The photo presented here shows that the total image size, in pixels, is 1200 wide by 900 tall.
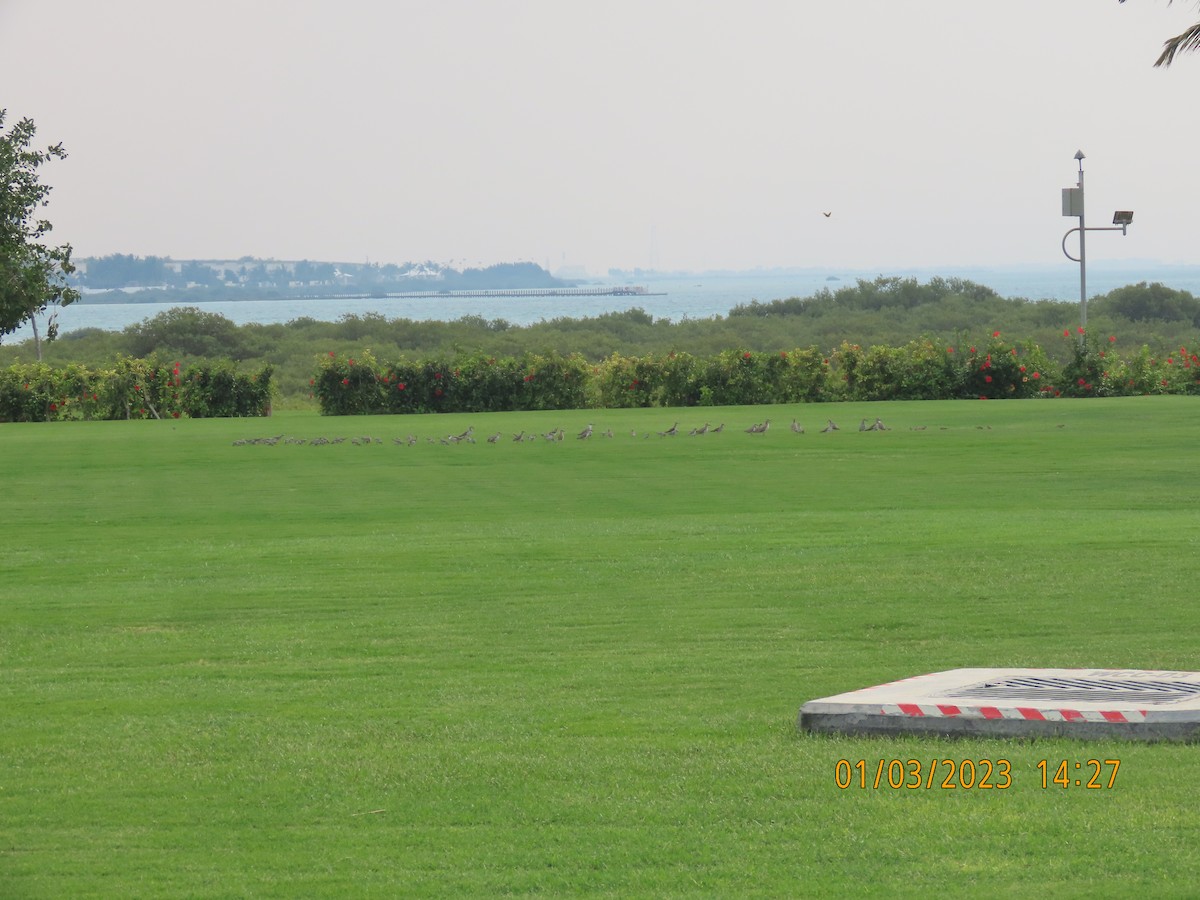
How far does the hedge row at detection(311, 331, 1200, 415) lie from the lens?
36469 millimetres

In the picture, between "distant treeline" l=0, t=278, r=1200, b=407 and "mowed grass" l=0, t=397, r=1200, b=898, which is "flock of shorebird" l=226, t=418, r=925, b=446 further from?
"distant treeline" l=0, t=278, r=1200, b=407

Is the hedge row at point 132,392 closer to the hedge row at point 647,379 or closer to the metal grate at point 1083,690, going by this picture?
the hedge row at point 647,379

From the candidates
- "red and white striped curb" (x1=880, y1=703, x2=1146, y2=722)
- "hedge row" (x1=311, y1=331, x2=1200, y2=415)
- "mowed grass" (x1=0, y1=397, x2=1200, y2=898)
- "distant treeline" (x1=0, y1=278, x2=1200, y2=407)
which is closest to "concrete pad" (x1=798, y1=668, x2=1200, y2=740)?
"red and white striped curb" (x1=880, y1=703, x2=1146, y2=722)

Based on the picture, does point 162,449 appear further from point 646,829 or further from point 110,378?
point 646,829

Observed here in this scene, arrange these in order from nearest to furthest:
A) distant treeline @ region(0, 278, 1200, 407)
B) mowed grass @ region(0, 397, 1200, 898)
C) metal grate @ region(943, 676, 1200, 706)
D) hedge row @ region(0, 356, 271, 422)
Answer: mowed grass @ region(0, 397, 1200, 898), metal grate @ region(943, 676, 1200, 706), hedge row @ region(0, 356, 271, 422), distant treeline @ region(0, 278, 1200, 407)

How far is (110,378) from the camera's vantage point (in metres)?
36.6

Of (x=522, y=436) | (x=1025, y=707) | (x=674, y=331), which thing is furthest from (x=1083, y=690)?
(x=674, y=331)

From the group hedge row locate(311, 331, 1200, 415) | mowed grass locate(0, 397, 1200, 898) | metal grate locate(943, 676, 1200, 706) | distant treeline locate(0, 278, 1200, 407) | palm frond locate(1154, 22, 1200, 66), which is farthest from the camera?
distant treeline locate(0, 278, 1200, 407)

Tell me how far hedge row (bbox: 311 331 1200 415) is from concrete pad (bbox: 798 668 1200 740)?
2985 cm

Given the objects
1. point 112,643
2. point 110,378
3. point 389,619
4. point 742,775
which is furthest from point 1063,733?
point 110,378

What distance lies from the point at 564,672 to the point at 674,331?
89.1 m

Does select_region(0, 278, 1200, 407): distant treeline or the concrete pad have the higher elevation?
select_region(0, 278, 1200, 407): distant treeline

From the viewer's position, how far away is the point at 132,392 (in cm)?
3688

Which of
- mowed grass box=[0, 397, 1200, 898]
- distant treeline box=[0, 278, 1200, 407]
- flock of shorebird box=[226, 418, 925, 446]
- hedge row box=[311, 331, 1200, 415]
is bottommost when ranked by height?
mowed grass box=[0, 397, 1200, 898]
